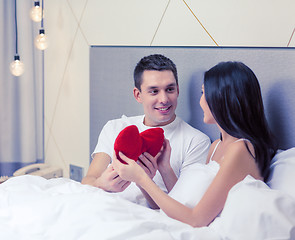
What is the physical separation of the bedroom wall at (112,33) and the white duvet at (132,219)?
0.76 meters

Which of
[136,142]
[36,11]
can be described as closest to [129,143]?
[136,142]

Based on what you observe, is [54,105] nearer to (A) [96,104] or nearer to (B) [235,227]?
(A) [96,104]

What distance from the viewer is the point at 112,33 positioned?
222 cm

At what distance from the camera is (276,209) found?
1074 mm

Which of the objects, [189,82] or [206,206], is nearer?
[206,206]

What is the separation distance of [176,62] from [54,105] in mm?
1124

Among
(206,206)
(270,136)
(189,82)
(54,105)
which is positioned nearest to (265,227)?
(206,206)

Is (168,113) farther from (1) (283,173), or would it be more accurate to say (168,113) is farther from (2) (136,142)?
(1) (283,173)

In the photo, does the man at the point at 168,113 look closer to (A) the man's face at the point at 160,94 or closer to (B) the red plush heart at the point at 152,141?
(A) the man's face at the point at 160,94

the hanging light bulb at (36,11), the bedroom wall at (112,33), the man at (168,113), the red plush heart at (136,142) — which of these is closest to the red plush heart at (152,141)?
the red plush heart at (136,142)

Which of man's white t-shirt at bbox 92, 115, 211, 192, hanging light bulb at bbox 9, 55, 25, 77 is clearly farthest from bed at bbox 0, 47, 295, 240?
hanging light bulb at bbox 9, 55, 25, 77

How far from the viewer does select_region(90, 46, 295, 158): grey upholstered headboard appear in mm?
1502

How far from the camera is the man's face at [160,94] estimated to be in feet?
5.64

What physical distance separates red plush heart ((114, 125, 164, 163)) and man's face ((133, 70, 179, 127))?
0.27 metres
